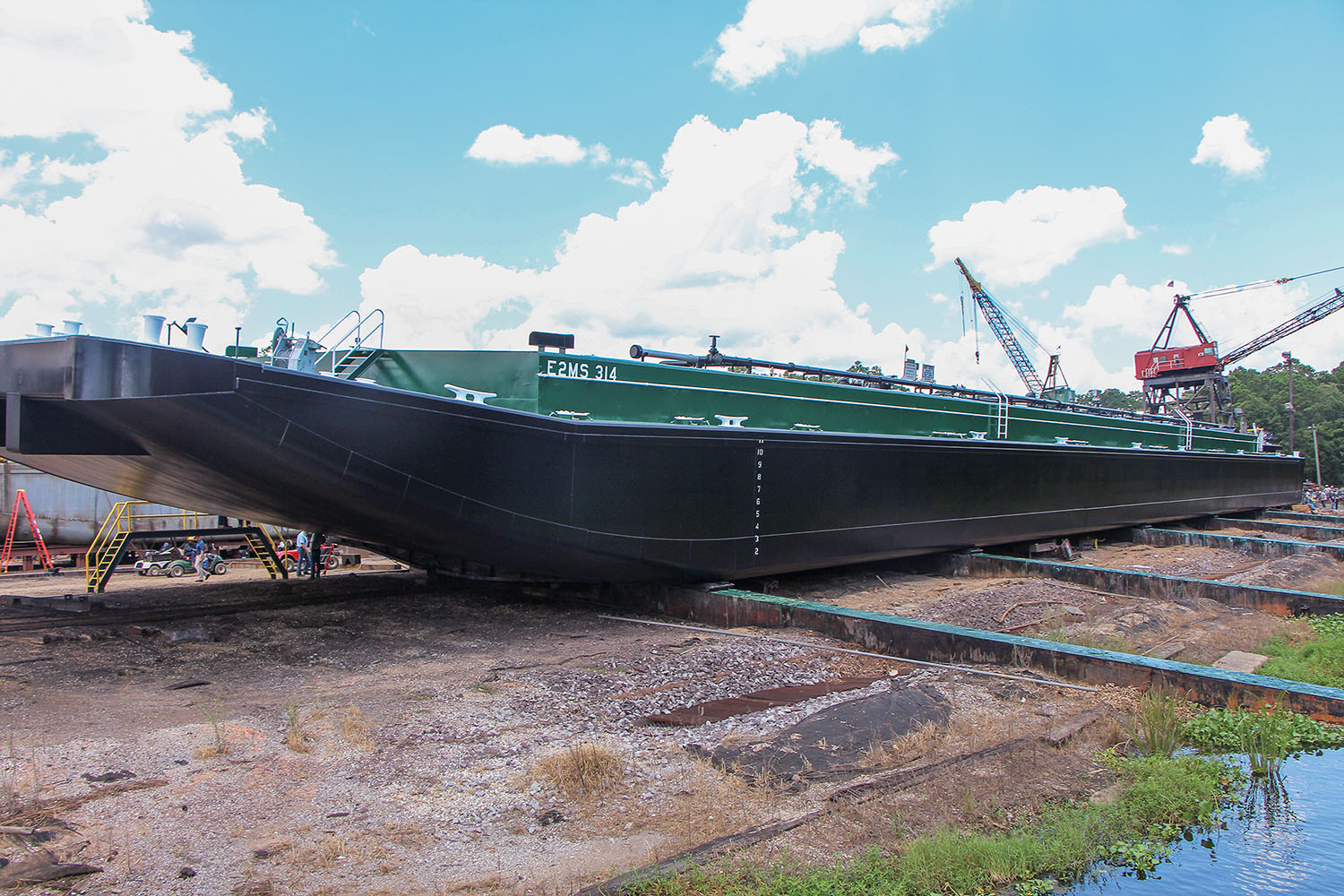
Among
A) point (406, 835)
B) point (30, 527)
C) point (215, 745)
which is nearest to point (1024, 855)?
point (406, 835)

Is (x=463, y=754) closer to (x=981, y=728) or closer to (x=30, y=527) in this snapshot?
(x=981, y=728)

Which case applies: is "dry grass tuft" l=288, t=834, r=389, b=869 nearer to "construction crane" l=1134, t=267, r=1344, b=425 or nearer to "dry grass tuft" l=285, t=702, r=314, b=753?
"dry grass tuft" l=285, t=702, r=314, b=753

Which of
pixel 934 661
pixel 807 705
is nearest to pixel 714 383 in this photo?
pixel 934 661

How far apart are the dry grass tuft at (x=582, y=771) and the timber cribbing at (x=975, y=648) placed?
303 centimetres

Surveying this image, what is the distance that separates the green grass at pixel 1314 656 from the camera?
5555mm

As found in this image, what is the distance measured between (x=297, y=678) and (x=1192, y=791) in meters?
4.90

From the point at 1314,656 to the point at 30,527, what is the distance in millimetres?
18027

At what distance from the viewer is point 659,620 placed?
7254mm

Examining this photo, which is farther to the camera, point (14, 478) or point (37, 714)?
point (14, 478)

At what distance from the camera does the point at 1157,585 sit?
8.95 metres

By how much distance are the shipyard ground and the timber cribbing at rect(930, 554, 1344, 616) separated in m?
1.67

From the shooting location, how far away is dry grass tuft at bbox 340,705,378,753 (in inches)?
155

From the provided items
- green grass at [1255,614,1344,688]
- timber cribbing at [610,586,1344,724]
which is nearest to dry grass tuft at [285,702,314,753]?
timber cribbing at [610,586,1344,724]

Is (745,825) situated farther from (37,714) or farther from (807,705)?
(37,714)
